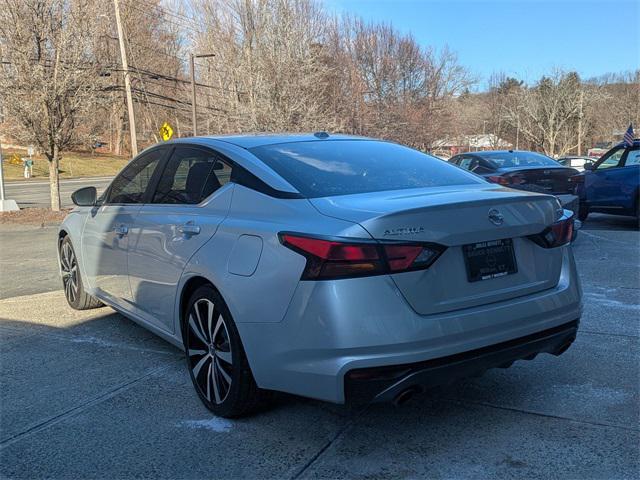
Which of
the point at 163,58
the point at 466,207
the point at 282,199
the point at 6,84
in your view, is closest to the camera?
the point at 466,207

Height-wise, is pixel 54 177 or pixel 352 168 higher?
pixel 352 168

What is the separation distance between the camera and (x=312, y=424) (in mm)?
3266

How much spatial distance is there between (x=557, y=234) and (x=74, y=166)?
54588mm

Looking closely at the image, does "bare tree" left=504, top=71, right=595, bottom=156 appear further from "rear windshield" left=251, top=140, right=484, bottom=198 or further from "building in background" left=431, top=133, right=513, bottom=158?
"rear windshield" left=251, top=140, right=484, bottom=198

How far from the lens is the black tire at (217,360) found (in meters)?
3.15

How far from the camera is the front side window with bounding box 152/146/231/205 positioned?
12.0 ft

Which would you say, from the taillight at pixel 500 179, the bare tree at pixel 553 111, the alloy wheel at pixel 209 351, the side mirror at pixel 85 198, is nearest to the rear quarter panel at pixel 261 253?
the alloy wheel at pixel 209 351

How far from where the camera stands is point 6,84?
14281 mm

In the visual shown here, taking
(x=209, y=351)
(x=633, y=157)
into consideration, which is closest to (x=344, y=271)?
(x=209, y=351)

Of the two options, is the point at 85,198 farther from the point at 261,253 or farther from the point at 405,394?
the point at 405,394

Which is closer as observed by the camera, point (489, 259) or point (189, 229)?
point (489, 259)

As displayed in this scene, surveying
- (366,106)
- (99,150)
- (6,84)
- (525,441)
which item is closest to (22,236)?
(6,84)

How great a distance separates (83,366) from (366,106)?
34748 millimetres

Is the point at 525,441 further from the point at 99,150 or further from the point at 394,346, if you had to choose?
the point at 99,150
